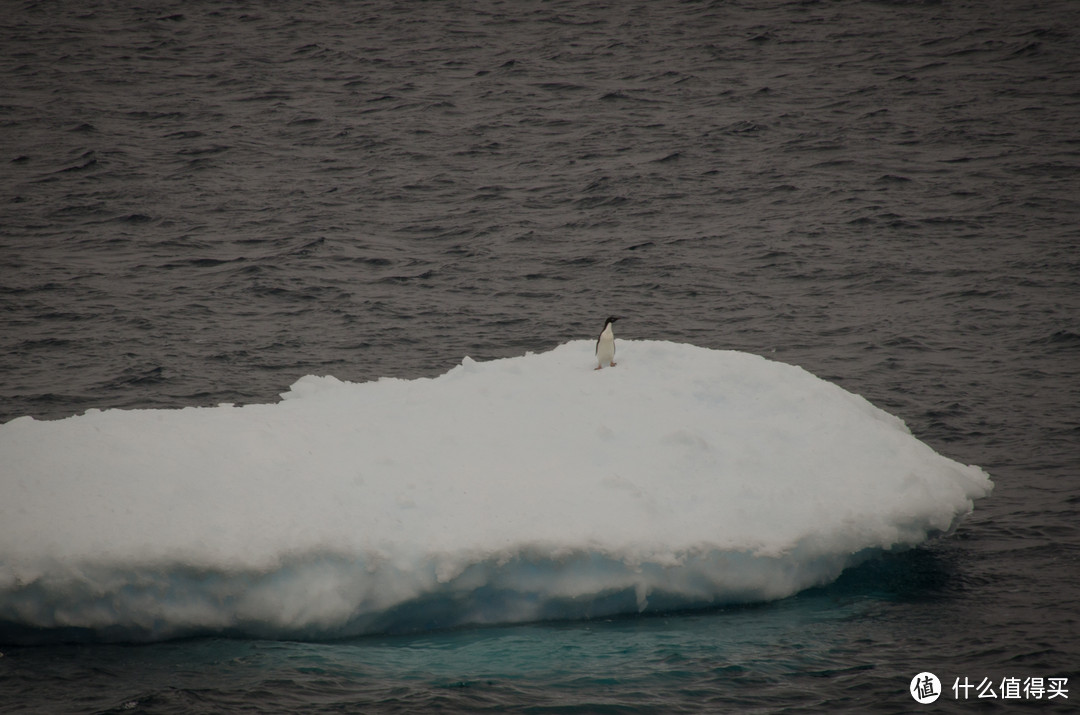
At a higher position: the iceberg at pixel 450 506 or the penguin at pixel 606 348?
the penguin at pixel 606 348

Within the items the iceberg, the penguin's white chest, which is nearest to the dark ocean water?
the iceberg

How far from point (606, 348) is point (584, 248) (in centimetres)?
1308

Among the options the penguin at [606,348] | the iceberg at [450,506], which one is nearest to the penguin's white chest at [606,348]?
the penguin at [606,348]

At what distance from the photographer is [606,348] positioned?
12672mm

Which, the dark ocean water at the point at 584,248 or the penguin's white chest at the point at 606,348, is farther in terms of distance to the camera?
the penguin's white chest at the point at 606,348

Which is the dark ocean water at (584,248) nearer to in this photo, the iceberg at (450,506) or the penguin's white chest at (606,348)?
the iceberg at (450,506)

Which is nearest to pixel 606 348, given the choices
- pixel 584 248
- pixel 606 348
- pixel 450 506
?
pixel 606 348

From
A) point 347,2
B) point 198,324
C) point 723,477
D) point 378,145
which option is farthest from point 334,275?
point 347,2

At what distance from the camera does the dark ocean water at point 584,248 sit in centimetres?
912

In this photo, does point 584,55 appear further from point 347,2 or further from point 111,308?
point 111,308

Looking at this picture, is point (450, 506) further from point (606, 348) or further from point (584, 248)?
point (584, 248)

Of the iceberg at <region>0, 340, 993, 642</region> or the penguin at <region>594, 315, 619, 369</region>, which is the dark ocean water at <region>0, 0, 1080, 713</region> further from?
the penguin at <region>594, 315, 619, 369</region>

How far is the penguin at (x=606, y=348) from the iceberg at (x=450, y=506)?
0.45m

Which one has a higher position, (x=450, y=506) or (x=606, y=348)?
(x=606, y=348)
